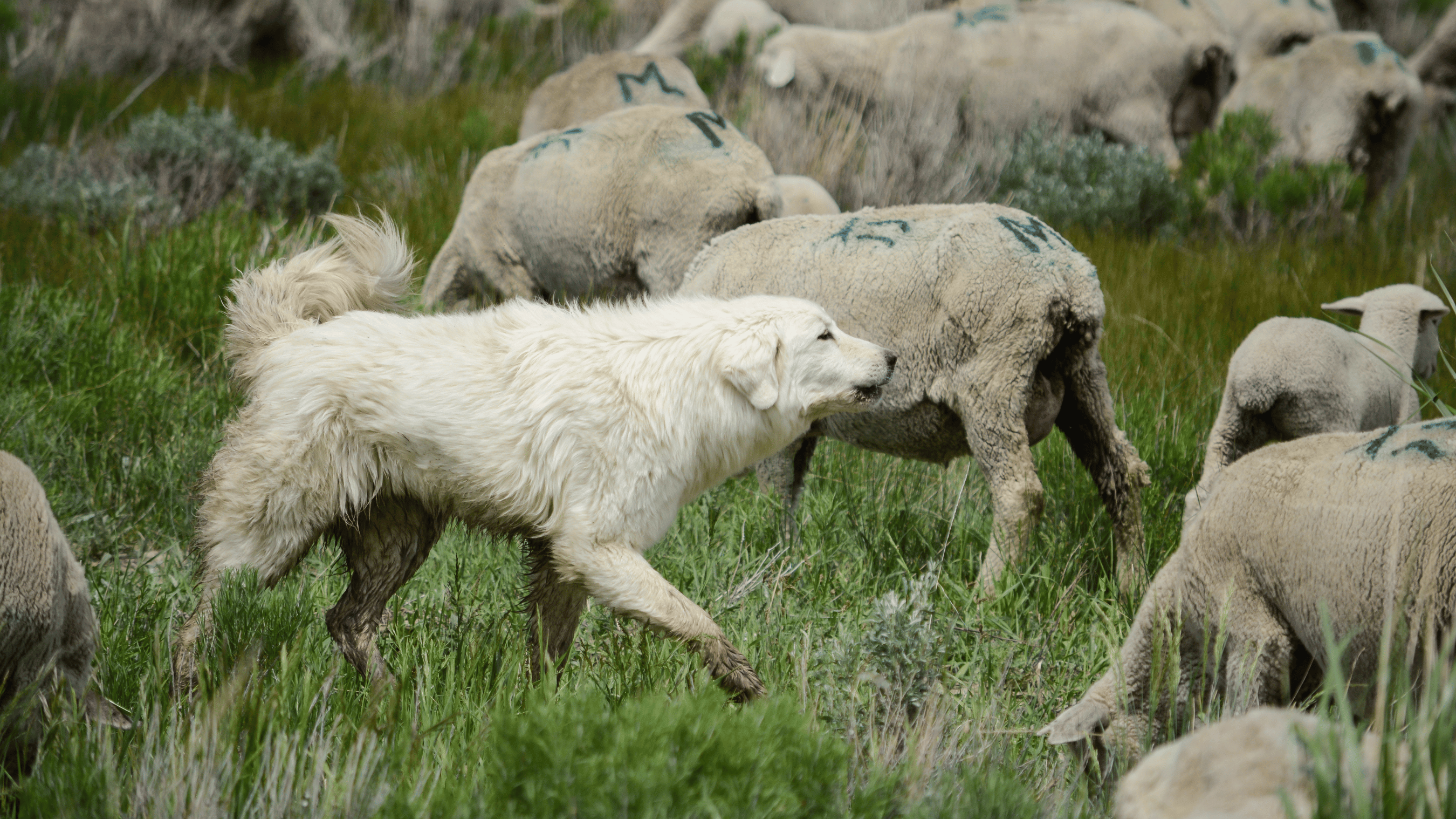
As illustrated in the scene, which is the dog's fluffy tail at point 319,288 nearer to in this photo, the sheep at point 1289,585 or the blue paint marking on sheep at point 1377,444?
the sheep at point 1289,585

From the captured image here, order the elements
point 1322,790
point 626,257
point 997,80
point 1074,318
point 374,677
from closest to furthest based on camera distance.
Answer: point 1322,790 < point 374,677 < point 1074,318 < point 626,257 < point 997,80

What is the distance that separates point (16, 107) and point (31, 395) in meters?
6.06

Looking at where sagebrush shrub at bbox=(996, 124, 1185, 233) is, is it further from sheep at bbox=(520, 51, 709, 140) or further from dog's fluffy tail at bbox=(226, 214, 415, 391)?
dog's fluffy tail at bbox=(226, 214, 415, 391)

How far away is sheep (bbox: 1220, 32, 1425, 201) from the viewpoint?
876 centimetres

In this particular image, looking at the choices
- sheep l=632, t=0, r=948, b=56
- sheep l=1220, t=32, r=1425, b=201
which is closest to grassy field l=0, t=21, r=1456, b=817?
sheep l=1220, t=32, r=1425, b=201

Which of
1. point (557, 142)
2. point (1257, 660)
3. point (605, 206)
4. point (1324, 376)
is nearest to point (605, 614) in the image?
point (1257, 660)

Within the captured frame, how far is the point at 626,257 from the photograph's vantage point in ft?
19.2

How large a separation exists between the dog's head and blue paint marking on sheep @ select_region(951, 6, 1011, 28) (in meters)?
6.88

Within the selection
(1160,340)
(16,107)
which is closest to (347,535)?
(1160,340)

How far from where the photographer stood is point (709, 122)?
588 centimetres

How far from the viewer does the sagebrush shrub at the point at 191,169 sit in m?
7.99

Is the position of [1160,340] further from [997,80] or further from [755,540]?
[997,80]

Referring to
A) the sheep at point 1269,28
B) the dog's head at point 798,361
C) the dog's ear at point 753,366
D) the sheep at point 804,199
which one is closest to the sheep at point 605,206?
the sheep at point 804,199

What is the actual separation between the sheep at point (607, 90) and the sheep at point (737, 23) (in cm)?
324
